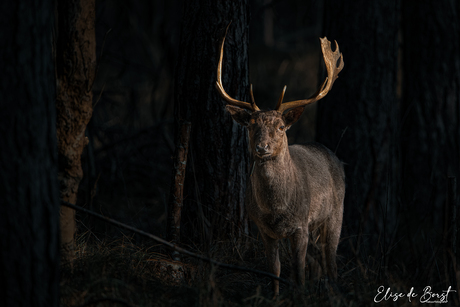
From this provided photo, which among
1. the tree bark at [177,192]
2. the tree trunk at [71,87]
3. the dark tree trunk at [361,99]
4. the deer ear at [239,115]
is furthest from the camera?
the dark tree trunk at [361,99]

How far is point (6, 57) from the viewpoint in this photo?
2.62 m

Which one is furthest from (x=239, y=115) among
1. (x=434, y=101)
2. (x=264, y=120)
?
(x=434, y=101)

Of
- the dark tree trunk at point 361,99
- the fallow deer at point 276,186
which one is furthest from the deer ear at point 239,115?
the dark tree trunk at point 361,99

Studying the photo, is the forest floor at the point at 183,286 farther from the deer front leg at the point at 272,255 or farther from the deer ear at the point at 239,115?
the deer ear at the point at 239,115

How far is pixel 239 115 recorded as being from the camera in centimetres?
440

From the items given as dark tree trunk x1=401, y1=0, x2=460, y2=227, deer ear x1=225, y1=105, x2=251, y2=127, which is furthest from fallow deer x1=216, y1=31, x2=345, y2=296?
dark tree trunk x1=401, y1=0, x2=460, y2=227

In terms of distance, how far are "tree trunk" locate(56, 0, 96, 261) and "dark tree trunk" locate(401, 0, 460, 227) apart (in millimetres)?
5341

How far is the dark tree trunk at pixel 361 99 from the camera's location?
6.18 meters

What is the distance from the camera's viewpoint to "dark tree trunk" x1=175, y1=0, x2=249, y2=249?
185 inches

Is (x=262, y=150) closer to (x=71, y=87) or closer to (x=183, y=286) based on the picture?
(x=183, y=286)

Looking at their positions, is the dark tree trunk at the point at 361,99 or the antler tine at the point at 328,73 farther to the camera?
the dark tree trunk at the point at 361,99

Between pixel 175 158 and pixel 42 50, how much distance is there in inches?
67.1

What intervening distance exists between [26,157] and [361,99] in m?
4.61

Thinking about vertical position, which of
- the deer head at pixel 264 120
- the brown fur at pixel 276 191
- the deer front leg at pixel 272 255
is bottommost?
the deer front leg at pixel 272 255
